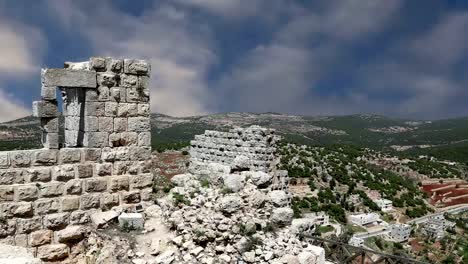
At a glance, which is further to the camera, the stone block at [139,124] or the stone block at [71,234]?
the stone block at [139,124]

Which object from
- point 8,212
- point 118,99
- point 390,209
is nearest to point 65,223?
point 8,212

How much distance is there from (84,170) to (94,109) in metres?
0.95

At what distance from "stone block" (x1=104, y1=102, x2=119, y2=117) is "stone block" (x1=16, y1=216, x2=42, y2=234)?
1.83 meters

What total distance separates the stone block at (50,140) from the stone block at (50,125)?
61 millimetres

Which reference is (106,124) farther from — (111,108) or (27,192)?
(27,192)

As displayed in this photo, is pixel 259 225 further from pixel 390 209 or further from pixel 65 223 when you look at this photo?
pixel 390 209

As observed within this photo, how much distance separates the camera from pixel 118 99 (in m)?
6.70

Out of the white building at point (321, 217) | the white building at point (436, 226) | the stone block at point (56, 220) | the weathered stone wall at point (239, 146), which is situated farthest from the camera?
the white building at point (436, 226)

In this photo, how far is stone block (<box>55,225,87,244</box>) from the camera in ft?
20.5

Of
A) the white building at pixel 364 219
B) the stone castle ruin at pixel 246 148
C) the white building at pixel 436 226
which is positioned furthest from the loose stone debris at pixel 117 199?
the white building at pixel 436 226

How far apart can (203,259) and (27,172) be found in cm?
281

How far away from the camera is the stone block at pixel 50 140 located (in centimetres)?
625

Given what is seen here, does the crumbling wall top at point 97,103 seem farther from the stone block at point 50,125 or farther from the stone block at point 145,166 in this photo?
the stone block at point 145,166

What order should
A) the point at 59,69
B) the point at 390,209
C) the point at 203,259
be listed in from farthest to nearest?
the point at 390,209
the point at 59,69
the point at 203,259
